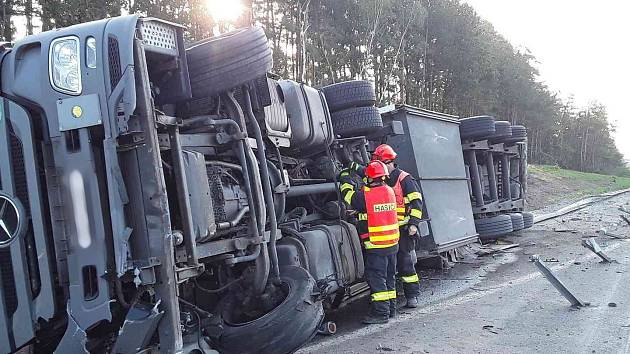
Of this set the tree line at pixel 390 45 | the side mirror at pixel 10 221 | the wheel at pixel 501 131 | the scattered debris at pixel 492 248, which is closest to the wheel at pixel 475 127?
the wheel at pixel 501 131

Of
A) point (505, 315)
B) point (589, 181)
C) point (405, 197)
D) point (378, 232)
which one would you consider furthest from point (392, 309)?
point (589, 181)

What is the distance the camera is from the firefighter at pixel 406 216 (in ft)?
16.4

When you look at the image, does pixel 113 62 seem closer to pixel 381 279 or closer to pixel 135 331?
pixel 135 331

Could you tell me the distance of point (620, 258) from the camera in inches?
268

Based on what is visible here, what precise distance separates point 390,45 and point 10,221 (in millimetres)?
26359

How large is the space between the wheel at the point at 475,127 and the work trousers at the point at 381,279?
3.64 m

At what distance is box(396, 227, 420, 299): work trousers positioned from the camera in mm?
5020

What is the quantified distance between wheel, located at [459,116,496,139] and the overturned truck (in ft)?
16.8

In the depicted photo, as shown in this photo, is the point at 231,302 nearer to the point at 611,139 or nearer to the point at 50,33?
the point at 50,33

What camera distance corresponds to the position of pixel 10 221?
241 cm

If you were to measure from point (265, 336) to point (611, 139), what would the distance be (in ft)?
228

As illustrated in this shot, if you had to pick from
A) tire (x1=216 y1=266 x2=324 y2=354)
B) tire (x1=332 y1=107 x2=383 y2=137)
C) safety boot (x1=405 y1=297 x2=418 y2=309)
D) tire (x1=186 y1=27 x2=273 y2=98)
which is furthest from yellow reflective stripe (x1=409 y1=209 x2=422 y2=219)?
tire (x1=186 y1=27 x2=273 y2=98)

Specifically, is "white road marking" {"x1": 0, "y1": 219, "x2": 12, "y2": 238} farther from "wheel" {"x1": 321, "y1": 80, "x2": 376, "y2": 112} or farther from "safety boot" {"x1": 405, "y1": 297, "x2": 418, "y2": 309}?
"safety boot" {"x1": 405, "y1": 297, "x2": 418, "y2": 309}

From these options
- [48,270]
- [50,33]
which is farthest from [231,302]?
[50,33]
